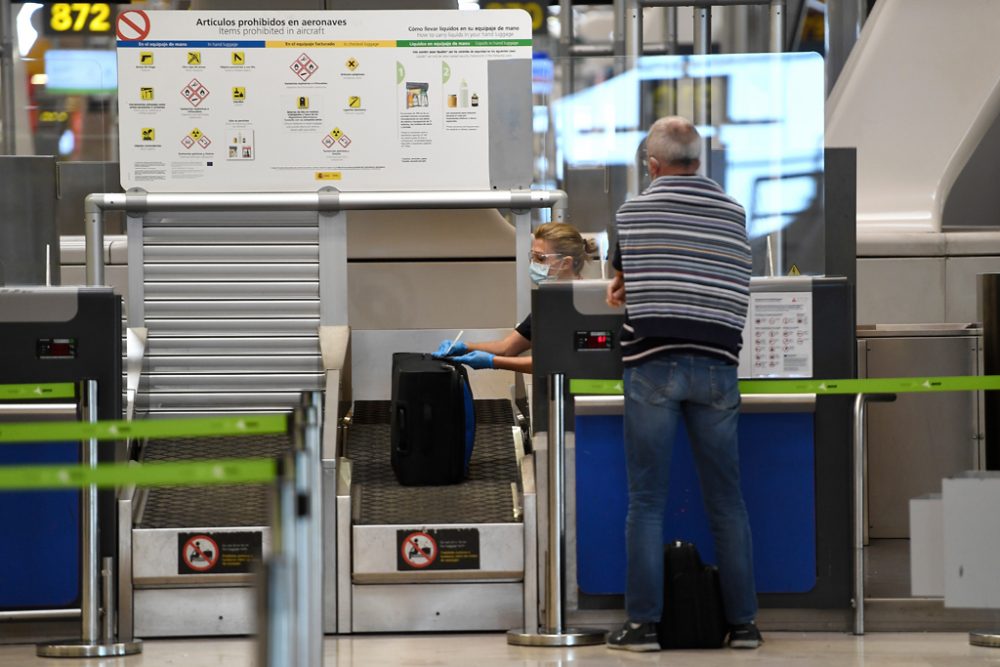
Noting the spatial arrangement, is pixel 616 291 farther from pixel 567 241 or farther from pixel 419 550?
→ pixel 419 550

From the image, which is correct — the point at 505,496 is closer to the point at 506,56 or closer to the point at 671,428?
the point at 671,428

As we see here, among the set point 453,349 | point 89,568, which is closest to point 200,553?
point 89,568

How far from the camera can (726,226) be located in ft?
16.7

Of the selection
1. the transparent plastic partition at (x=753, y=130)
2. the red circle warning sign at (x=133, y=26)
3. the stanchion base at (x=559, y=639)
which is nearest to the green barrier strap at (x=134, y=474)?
the stanchion base at (x=559, y=639)

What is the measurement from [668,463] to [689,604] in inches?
20.3

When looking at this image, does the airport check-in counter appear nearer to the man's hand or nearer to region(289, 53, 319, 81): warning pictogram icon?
the man's hand

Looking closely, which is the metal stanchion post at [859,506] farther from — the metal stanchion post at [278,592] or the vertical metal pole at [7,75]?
the vertical metal pole at [7,75]

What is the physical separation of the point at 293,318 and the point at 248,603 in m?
1.39

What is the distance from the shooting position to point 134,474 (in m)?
3.65

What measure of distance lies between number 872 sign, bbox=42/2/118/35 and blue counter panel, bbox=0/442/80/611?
491 inches

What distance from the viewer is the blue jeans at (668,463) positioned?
16.5 ft

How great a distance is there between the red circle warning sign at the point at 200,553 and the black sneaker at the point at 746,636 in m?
1.86

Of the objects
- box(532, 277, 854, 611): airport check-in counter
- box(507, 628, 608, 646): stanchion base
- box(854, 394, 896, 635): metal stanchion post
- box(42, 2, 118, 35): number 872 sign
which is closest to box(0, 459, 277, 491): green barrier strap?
box(507, 628, 608, 646): stanchion base

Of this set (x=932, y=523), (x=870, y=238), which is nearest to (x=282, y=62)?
(x=932, y=523)
